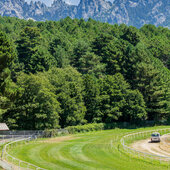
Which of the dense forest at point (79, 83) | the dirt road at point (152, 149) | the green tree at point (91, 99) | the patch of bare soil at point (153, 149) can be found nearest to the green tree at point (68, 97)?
the dense forest at point (79, 83)

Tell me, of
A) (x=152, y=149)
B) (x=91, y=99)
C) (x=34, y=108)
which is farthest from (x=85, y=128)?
(x=152, y=149)

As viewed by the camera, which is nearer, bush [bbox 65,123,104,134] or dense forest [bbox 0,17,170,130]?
dense forest [bbox 0,17,170,130]

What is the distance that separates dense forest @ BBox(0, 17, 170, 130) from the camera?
61062 mm

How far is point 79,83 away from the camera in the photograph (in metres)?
80.2

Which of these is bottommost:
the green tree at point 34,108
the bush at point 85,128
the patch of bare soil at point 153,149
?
the patch of bare soil at point 153,149

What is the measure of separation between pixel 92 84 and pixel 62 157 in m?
52.3

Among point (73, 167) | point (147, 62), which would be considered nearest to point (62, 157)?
point (73, 167)

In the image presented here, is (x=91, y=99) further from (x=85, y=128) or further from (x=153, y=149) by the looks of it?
(x=153, y=149)

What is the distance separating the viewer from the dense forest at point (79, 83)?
6106 centimetres

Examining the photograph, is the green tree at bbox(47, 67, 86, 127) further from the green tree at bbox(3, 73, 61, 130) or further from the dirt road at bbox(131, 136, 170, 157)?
the dirt road at bbox(131, 136, 170, 157)

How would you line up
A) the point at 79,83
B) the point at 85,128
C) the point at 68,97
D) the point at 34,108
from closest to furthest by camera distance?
the point at 34,108 < the point at 85,128 < the point at 68,97 < the point at 79,83

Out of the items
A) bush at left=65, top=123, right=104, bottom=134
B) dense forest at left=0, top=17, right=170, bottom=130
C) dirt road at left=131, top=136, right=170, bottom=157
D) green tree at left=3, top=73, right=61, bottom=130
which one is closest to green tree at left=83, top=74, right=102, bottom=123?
dense forest at left=0, top=17, right=170, bottom=130

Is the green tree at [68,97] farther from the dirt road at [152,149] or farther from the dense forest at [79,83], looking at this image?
the dirt road at [152,149]

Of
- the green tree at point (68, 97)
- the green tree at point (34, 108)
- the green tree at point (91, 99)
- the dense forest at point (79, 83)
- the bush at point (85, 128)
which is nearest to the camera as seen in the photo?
the green tree at point (34, 108)
